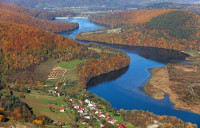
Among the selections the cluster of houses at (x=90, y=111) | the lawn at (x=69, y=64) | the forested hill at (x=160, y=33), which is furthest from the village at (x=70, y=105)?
the forested hill at (x=160, y=33)

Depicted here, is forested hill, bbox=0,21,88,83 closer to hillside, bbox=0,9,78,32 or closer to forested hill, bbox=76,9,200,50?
forested hill, bbox=76,9,200,50

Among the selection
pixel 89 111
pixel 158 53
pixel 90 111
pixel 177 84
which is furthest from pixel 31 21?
pixel 90 111

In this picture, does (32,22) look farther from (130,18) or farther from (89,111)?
(89,111)

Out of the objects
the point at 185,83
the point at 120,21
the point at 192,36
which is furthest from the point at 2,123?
the point at 120,21

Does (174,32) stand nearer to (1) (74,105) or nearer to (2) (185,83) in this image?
(2) (185,83)

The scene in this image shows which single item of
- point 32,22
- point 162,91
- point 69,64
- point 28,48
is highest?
point 32,22

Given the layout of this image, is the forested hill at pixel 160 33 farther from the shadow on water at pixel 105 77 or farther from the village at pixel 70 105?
the village at pixel 70 105
